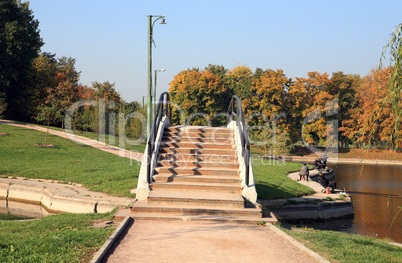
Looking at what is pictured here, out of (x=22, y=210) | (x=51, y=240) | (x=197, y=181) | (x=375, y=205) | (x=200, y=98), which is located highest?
(x=200, y=98)

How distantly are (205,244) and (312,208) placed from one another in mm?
7665

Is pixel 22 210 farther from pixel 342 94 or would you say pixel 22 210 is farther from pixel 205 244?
pixel 342 94

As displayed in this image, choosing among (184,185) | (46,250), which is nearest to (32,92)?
(184,185)

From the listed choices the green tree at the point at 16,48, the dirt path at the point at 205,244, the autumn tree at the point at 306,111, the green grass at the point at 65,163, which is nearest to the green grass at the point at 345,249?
the dirt path at the point at 205,244

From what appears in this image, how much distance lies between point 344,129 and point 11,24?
140 feet

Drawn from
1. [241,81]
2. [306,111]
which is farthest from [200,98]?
[306,111]

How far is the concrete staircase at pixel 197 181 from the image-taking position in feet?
28.0

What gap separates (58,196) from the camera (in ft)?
40.0

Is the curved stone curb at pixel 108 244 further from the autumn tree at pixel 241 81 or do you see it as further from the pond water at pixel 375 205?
the autumn tree at pixel 241 81

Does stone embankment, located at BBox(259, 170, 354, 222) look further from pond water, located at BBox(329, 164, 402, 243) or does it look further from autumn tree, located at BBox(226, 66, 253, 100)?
autumn tree, located at BBox(226, 66, 253, 100)

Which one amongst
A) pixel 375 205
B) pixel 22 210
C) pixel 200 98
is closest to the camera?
pixel 22 210

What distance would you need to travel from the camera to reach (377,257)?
20.7 feet

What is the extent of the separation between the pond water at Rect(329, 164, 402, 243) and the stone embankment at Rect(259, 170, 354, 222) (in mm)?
598

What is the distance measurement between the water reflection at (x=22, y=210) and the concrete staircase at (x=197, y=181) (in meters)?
4.59
